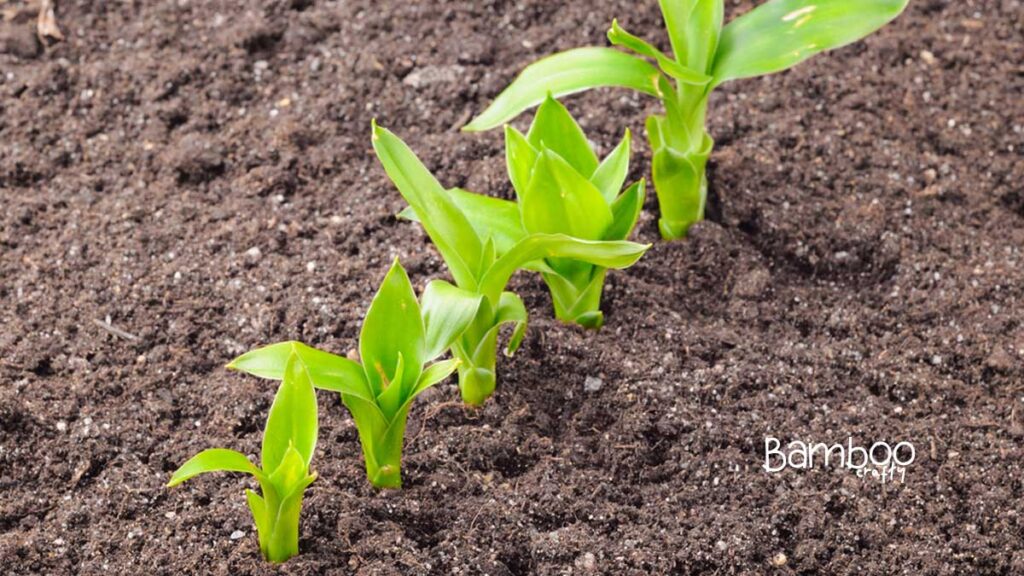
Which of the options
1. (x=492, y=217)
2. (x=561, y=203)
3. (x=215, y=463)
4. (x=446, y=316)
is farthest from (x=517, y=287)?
(x=215, y=463)

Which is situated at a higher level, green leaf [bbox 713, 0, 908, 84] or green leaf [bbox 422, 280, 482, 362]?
green leaf [bbox 713, 0, 908, 84]

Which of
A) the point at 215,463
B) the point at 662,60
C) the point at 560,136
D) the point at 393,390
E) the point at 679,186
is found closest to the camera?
the point at 215,463

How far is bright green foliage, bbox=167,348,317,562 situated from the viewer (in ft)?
6.38

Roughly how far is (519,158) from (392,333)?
44cm

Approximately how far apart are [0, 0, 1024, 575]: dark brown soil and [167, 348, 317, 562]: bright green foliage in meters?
0.12

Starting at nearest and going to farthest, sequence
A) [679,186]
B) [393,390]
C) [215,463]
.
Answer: [215,463] → [393,390] → [679,186]

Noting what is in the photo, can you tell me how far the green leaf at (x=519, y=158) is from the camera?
92.1 inches

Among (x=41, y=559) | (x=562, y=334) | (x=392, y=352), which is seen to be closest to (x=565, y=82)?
(x=562, y=334)

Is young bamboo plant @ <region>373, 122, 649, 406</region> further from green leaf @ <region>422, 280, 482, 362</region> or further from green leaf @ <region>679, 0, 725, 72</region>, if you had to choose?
green leaf @ <region>679, 0, 725, 72</region>

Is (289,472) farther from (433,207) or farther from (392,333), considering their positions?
(433,207)

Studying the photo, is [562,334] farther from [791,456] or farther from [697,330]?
[791,456]

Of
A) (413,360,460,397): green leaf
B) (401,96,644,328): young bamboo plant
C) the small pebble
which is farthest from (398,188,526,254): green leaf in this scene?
the small pebble

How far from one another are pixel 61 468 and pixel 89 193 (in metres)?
0.74

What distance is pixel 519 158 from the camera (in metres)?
2.36
